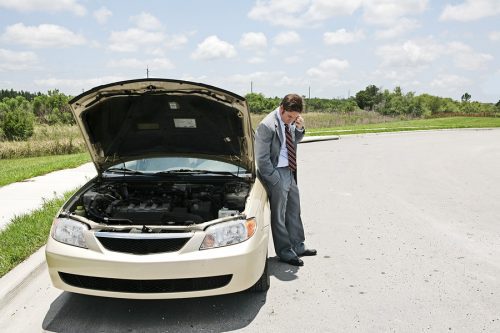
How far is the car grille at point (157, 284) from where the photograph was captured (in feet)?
11.7

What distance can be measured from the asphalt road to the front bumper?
29 cm

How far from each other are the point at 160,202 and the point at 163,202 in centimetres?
3

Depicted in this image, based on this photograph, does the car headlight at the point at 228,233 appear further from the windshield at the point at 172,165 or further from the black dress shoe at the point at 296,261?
the black dress shoe at the point at 296,261

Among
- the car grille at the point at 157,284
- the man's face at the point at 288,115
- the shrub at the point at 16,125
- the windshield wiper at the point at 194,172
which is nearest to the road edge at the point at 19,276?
the car grille at the point at 157,284

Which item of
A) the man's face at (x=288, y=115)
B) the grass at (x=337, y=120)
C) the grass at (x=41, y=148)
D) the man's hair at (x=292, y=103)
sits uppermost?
the man's hair at (x=292, y=103)

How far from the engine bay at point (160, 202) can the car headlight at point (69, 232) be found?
0.81 ft

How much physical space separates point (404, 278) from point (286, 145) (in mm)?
1742

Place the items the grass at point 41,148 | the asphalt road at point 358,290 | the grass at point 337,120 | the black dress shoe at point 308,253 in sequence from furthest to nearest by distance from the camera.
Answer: the grass at point 337,120 → the grass at point 41,148 → the black dress shoe at point 308,253 → the asphalt road at point 358,290

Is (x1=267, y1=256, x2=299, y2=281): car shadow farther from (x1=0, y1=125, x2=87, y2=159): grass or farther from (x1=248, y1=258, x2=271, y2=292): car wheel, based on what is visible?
(x1=0, y1=125, x2=87, y2=159): grass

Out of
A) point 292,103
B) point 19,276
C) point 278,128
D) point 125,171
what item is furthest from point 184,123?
point 19,276

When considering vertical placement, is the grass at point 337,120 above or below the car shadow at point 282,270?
above

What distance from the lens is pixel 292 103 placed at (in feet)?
15.4

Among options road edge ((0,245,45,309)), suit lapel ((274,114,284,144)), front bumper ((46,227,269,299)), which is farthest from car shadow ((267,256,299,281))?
road edge ((0,245,45,309))

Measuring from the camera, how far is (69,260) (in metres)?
3.60
